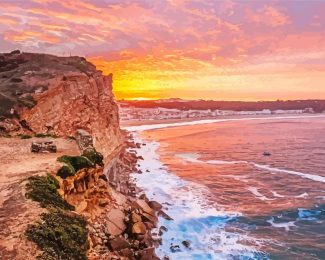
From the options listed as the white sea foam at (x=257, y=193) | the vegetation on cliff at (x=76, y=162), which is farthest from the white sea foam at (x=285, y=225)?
the vegetation on cliff at (x=76, y=162)

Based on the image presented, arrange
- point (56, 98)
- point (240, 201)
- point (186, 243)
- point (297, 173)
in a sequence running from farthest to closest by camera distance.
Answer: point (297, 173) → point (56, 98) → point (240, 201) → point (186, 243)

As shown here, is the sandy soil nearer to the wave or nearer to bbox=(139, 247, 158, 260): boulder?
bbox=(139, 247, 158, 260): boulder

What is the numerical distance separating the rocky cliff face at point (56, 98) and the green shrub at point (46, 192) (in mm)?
18400

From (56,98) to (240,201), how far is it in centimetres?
2398

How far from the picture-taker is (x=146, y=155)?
234ft

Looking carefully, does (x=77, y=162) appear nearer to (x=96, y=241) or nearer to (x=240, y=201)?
(x=96, y=241)

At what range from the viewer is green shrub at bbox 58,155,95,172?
64.7ft

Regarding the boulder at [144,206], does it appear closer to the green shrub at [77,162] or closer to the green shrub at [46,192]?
the green shrub at [77,162]

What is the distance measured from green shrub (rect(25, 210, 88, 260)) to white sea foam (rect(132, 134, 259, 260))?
14223 mm

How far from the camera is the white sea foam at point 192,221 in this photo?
89.7 feet

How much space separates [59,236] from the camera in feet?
41.2

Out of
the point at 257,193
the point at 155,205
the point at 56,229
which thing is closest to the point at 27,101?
the point at 155,205

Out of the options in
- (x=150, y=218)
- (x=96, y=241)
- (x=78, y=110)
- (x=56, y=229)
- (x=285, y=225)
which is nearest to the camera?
(x=56, y=229)

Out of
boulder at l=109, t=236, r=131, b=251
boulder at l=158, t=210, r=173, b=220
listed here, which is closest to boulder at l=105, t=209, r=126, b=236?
boulder at l=109, t=236, r=131, b=251
